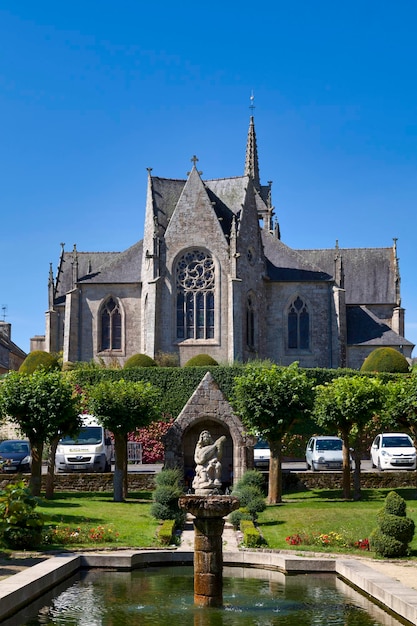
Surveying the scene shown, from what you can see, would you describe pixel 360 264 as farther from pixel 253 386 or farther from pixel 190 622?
pixel 190 622

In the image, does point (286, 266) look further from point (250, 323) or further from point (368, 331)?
point (368, 331)

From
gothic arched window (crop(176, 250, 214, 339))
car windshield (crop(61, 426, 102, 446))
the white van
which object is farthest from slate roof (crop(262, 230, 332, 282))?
the white van

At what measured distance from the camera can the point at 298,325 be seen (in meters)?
56.0

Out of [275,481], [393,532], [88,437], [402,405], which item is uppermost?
[402,405]

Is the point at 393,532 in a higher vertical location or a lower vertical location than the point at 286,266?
lower

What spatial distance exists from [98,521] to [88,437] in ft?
34.1

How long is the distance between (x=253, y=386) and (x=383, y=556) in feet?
38.2

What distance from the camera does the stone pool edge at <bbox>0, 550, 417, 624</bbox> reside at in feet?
43.5

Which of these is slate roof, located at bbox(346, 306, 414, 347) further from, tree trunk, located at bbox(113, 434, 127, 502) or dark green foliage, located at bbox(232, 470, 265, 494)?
dark green foliage, located at bbox(232, 470, 265, 494)

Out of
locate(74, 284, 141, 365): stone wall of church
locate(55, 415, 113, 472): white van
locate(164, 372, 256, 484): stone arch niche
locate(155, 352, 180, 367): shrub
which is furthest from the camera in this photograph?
locate(74, 284, 141, 365): stone wall of church

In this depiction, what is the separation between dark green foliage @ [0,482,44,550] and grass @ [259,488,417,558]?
5293 mm

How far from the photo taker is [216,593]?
1466 centimetres

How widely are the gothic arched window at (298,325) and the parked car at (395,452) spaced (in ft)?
70.1

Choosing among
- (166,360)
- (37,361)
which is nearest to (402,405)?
(166,360)
